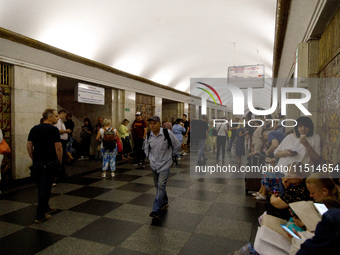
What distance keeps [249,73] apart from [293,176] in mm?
9847

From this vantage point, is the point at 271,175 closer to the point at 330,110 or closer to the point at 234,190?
the point at 330,110

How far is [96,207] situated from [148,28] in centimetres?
701

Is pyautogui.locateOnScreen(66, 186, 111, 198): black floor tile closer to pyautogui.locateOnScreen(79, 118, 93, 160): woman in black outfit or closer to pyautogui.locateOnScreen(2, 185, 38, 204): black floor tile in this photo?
pyautogui.locateOnScreen(2, 185, 38, 204): black floor tile

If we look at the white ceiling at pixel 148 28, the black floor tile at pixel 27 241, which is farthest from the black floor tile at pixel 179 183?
the white ceiling at pixel 148 28

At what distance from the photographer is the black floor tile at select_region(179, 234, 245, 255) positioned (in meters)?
2.86

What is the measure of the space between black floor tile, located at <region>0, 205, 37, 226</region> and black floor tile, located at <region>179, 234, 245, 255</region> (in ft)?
7.92

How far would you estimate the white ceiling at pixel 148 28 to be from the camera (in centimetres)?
653

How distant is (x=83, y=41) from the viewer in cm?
809

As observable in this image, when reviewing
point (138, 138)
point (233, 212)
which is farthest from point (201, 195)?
point (138, 138)

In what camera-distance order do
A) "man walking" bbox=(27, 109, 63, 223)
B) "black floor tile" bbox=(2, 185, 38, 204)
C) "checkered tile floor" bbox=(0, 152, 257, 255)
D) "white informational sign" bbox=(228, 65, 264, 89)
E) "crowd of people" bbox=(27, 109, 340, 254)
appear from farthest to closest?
1. "white informational sign" bbox=(228, 65, 264, 89)
2. "black floor tile" bbox=(2, 185, 38, 204)
3. "man walking" bbox=(27, 109, 63, 223)
4. "checkered tile floor" bbox=(0, 152, 257, 255)
5. "crowd of people" bbox=(27, 109, 340, 254)

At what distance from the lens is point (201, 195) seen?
16.8ft

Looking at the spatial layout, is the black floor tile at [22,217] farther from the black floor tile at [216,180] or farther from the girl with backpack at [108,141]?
the black floor tile at [216,180]

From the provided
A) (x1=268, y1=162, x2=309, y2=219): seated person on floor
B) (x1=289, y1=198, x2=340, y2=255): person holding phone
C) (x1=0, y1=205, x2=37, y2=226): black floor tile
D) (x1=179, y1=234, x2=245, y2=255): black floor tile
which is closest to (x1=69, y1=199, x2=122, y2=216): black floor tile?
(x1=0, y1=205, x2=37, y2=226): black floor tile

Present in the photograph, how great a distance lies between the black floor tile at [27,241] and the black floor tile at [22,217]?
30 cm
